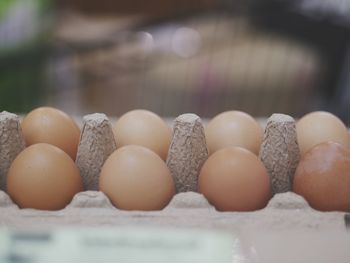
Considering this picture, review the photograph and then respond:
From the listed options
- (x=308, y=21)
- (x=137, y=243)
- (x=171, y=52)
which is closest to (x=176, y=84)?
(x=171, y=52)

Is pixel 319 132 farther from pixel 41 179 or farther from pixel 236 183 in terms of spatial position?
pixel 41 179

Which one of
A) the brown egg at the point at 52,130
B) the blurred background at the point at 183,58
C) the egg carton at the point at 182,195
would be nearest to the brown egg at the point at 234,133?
the egg carton at the point at 182,195

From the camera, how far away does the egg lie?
0.93m

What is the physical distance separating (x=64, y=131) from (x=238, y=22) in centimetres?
177

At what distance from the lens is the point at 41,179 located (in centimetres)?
81

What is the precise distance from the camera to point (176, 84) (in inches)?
110

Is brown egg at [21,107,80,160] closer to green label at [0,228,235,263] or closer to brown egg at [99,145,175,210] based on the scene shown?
brown egg at [99,145,175,210]

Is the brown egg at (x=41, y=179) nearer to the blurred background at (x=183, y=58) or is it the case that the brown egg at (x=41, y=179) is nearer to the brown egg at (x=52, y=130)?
the brown egg at (x=52, y=130)

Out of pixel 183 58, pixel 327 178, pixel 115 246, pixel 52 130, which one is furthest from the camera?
pixel 183 58

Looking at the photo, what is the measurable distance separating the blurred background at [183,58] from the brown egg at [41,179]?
1.34m

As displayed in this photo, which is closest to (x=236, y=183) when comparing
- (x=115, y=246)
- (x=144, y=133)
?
(x=144, y=133)

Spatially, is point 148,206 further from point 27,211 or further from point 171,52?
point 171,52

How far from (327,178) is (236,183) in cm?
11

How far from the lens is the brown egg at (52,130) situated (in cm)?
91
